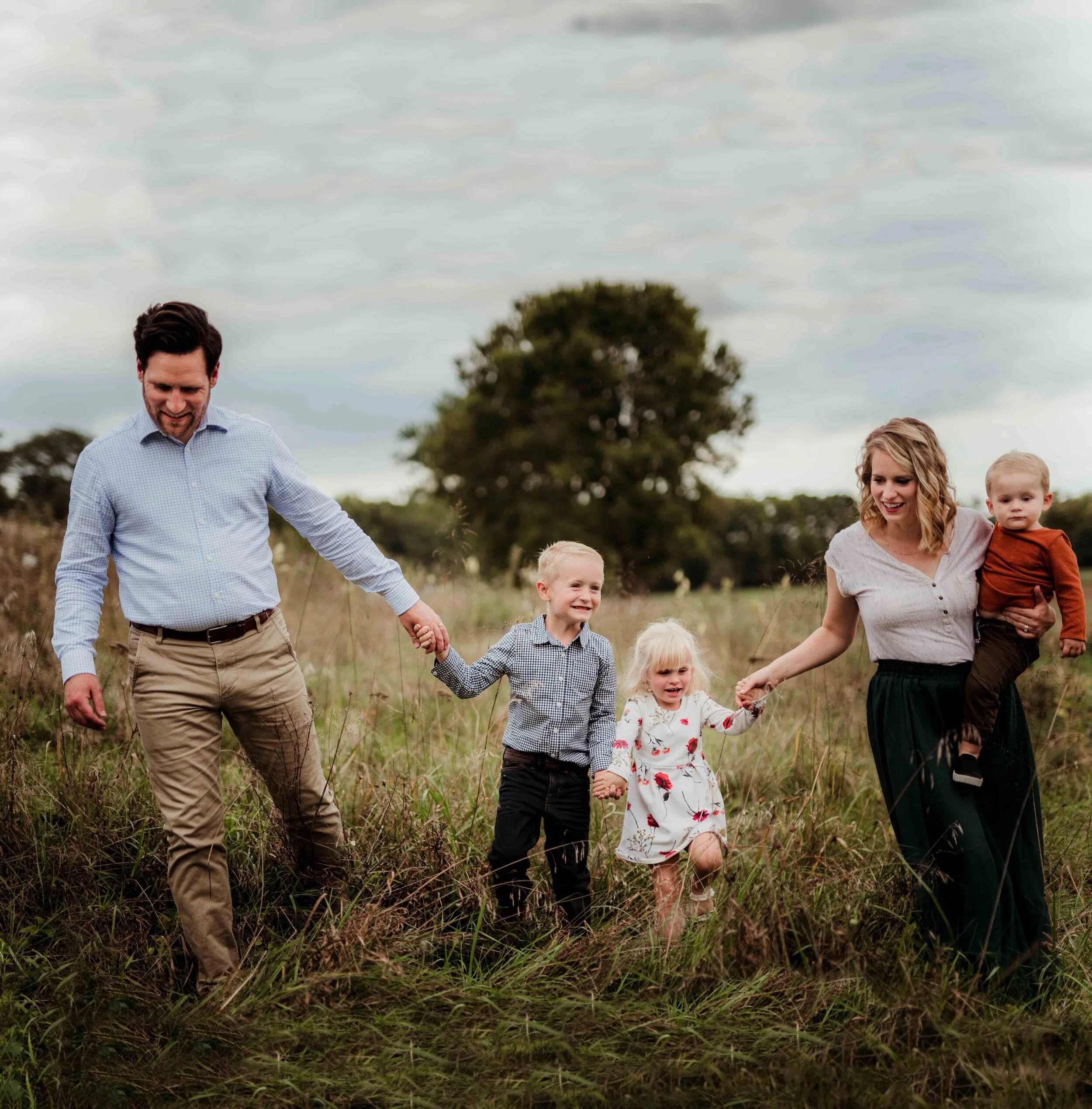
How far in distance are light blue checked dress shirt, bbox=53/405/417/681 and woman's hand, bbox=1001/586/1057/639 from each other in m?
2.60

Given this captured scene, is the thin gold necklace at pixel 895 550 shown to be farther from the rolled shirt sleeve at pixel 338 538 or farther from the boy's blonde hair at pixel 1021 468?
the rolled shirt sleeve at pixel 338 538

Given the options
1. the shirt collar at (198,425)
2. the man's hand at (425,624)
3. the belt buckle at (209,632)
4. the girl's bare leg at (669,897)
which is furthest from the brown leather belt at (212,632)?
the girl's bare leg at (669,897)

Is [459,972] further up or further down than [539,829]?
further down

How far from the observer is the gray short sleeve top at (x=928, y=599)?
344 centimetres

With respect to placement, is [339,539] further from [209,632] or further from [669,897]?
[669,897]

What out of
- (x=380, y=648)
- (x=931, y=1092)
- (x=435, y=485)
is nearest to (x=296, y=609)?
(x=380, y=648)

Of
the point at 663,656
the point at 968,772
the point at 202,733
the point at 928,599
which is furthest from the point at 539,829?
the point at 928,599

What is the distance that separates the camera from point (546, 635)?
3789 millimetres

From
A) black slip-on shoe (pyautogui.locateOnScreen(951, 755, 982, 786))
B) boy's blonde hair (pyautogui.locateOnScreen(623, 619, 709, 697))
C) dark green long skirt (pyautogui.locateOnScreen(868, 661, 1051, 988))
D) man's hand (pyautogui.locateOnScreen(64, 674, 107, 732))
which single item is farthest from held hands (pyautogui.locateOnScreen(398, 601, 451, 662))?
black slip-on shoe (pyautogui.locateOnScreen(951, 755, 982, 786))

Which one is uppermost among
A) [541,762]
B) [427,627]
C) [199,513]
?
[199,513]

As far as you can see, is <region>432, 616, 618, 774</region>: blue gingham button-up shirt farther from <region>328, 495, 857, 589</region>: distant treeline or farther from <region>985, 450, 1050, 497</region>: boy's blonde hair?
<region>985, 450, 1050, 497</region>: boy's blonde hair

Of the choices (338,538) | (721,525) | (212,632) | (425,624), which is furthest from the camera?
(721,525)

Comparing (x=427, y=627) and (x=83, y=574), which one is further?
(x=427, y=627)

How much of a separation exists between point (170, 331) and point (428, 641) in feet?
4.63
